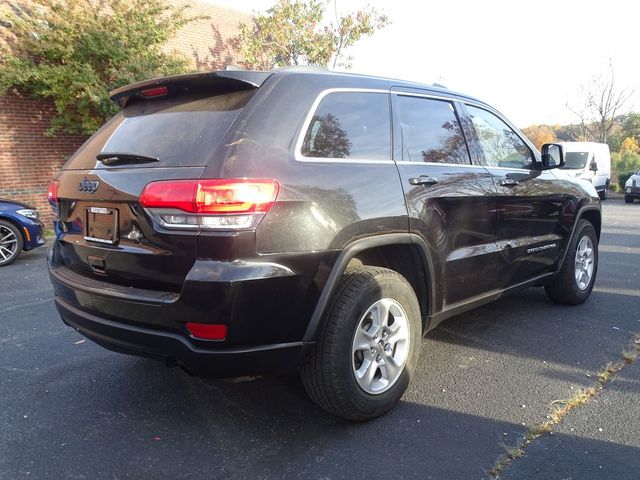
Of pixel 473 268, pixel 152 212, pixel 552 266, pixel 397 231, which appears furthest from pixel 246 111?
pixel 552 266

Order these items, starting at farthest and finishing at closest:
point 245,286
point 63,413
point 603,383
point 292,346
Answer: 1. point 603,383
2. point 63,413
3. point 292,346
4. point 245,286

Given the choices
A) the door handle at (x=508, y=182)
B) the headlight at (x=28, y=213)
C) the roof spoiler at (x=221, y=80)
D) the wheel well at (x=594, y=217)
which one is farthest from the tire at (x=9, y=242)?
the wheel well at (x=594, y=217)

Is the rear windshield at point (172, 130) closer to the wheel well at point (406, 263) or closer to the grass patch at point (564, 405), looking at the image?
the wheel well at point (406, 263)

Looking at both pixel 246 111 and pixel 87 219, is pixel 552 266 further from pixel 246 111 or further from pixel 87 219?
pixel 87 219

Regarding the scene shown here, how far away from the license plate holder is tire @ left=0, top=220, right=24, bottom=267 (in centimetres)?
579

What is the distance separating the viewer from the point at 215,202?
7.20ft

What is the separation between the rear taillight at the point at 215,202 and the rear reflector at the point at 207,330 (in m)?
0.44

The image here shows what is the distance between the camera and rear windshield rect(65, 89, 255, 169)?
2408 millimetres

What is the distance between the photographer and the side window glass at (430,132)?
10.4 ft

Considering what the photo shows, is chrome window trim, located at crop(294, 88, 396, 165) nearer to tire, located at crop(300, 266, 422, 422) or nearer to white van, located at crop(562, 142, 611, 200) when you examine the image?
tire, located at crop(300, 266, 422, 422)

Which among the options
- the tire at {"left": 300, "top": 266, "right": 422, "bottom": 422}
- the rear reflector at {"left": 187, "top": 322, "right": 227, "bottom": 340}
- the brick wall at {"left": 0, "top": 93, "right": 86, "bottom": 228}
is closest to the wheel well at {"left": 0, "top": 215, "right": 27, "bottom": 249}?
the brick wall at {"left": 0, "top": 93, "right": 86, "bottom": 228}

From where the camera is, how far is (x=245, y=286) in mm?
2193

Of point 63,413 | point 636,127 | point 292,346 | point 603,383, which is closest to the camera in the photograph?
point 292,346

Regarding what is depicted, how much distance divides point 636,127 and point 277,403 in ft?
175
